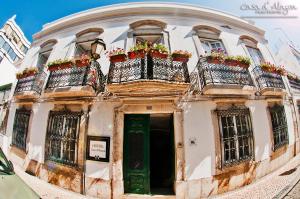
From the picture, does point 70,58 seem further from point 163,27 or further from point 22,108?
point 163,27

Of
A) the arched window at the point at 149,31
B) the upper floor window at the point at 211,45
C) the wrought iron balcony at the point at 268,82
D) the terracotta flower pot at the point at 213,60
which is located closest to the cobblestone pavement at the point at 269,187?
the wrought iron balcony at the point at 268,82

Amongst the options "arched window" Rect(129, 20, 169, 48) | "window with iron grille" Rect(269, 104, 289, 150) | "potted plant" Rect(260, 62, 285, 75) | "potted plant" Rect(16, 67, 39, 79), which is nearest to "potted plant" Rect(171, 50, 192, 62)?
"arched window" Rect(129, 20, 169, 48)

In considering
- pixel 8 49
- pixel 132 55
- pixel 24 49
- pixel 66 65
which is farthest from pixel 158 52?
pixel 8 49

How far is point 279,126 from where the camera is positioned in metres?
5.29

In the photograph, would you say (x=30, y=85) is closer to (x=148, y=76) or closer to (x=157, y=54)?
(x=148, y=76)

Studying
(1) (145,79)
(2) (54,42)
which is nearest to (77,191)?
(1) (145,79)

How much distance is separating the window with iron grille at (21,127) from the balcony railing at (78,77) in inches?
35.4

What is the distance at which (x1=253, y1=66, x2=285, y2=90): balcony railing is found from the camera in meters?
5.87

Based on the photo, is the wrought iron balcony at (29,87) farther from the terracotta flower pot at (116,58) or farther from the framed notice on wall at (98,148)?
the terracotta flower pot at (116,58)

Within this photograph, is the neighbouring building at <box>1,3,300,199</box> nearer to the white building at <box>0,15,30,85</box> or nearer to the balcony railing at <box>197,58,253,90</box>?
the balcony railing at <box>197,58,253,90</box>

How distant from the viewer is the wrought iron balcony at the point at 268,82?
5.73 m

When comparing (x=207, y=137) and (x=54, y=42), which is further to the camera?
(x=54, y=42)

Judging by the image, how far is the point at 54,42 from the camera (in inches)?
235

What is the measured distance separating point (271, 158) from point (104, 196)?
4802 mm
